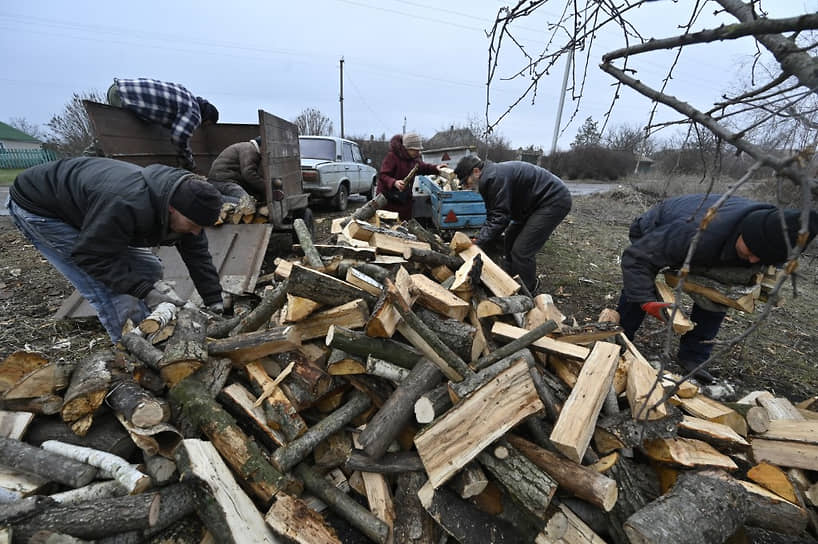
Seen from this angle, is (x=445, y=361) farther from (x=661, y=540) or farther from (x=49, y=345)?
(x=49, y=345)

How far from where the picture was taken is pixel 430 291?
2.20 m

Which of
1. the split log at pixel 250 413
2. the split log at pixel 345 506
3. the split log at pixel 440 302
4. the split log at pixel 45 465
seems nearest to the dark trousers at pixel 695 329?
the split log at pixel 440 302

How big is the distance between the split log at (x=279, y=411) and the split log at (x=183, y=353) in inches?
11.7

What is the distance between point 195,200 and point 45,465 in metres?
1.43

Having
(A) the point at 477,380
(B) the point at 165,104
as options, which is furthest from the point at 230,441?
(B) the point at 165,104

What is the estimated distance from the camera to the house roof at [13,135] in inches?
1278

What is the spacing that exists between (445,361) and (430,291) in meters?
0.51

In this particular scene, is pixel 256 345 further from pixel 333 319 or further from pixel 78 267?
pixel 78 267

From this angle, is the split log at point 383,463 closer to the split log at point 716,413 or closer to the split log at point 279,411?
the split log at point 279,411

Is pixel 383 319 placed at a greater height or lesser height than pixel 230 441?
greater

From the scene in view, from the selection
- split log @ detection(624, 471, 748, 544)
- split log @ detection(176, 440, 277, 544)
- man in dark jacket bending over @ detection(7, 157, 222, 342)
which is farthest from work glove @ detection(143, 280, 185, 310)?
split log @ detection(624, 471, 748, 544)

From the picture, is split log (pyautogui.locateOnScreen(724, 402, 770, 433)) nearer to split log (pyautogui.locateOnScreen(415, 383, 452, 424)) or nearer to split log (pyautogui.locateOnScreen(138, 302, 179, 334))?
split log (pyautogui.locateOnScreen(415, 383, 452, 424))

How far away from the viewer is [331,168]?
26.3 ft

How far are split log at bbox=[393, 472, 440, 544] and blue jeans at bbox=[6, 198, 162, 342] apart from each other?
219 centimetres
